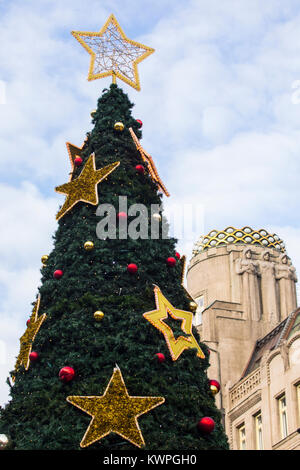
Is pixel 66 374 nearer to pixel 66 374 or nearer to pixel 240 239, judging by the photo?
pixel 66 374

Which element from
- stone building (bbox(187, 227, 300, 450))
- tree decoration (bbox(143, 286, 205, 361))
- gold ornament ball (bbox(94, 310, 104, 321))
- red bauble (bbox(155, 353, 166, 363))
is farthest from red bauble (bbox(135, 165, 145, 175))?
stone building (bbox(187, 227, 300, 450))

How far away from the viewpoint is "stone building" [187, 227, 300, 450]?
110 feet

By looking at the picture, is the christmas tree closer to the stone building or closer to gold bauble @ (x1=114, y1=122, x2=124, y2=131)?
gold bauble @ (x1=114, y1=122, x2=124, y2=131)

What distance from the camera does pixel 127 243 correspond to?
17672 mm

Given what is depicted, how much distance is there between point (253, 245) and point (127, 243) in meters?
31.8

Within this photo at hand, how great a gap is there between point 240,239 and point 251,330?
741 cm

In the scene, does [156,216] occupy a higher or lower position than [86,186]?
lower

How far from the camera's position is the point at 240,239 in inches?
1940

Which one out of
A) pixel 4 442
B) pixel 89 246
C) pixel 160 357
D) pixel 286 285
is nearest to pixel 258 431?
pixel 286 285

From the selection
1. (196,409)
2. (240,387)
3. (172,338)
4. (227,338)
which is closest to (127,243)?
(172,338)

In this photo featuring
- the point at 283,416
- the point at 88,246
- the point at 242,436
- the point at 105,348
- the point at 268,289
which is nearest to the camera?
the point at 105,348

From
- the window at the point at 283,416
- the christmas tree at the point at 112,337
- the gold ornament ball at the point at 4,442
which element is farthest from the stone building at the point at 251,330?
the gold ornament ball at the point at 4,442

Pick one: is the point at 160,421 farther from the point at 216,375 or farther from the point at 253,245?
the point at 253,245

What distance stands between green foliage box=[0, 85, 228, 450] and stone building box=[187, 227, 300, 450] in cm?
1661
